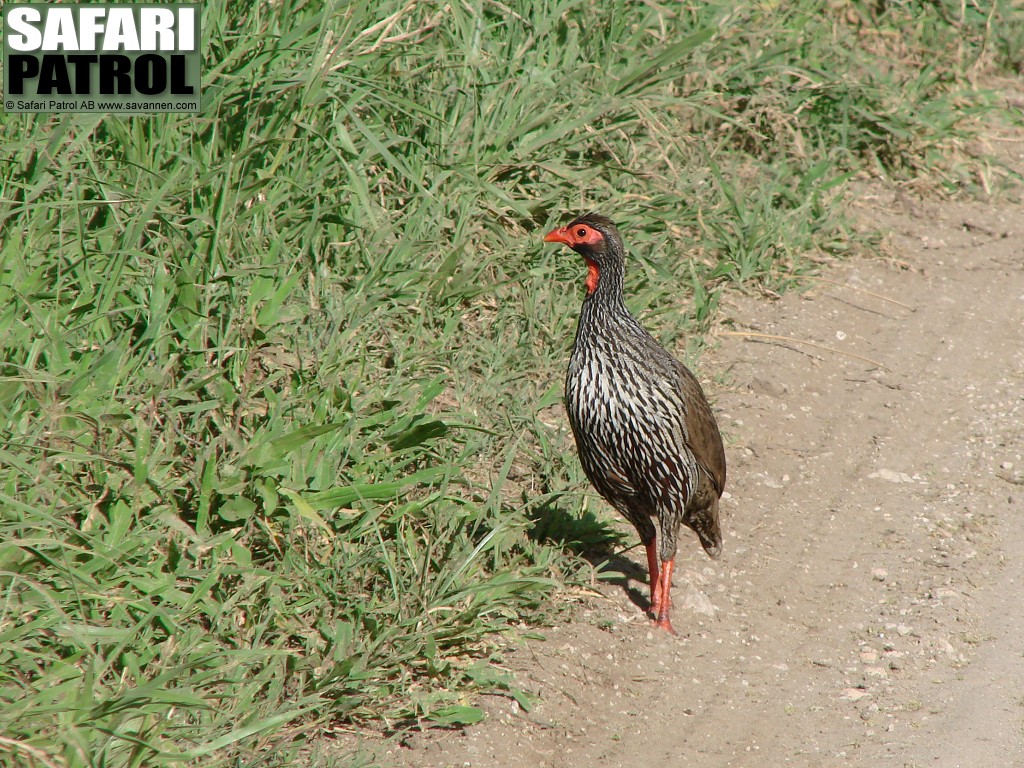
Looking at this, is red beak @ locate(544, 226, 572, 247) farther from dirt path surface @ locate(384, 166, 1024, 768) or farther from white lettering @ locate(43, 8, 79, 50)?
white lettering @ locate(43, 8, 79, 50)

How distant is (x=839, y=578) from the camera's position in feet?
17.1

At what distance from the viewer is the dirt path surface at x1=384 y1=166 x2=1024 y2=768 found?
4.26 metres

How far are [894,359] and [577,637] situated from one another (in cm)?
289

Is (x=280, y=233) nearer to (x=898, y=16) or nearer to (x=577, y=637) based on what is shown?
(x=577, y=637)

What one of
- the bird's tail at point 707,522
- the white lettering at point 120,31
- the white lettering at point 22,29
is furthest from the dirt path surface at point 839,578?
the white lettering at point 22,29

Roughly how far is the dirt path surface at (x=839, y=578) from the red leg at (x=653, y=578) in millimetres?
82

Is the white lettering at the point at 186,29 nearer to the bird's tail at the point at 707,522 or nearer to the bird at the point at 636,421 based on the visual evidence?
the bird at the point at 636,421

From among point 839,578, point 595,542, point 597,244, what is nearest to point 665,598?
point 595,542

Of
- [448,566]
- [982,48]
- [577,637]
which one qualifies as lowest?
[577,637]

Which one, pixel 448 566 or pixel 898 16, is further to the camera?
pixel 898 16

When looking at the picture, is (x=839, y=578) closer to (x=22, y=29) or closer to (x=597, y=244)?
(x=597, y=244)

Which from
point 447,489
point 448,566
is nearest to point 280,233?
point 447,489

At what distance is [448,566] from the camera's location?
4.56 metres

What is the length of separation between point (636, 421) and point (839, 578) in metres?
1.21
